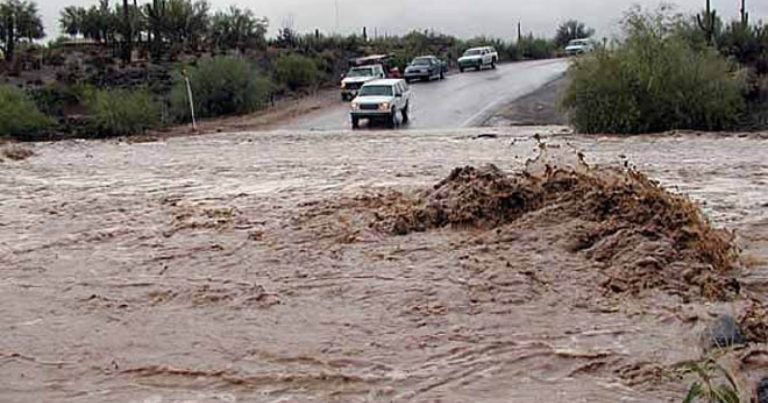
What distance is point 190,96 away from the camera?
133ft

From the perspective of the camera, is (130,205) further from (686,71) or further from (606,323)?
(686,71)

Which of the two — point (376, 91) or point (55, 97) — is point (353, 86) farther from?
point (55, 97)

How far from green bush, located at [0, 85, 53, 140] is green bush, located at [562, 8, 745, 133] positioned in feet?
62.3

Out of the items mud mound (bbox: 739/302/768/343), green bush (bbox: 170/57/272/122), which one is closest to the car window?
green bush (bbox: 170/57/272/122)

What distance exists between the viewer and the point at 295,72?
180ft

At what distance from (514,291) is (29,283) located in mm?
5745

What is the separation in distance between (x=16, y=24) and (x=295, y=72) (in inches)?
572

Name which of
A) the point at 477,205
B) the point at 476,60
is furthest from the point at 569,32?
the point at 477,205

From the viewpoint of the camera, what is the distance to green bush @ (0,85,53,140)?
121 ft

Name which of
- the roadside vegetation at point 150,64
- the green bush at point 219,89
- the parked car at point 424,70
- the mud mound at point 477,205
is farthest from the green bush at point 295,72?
the mud mound at point 477,205

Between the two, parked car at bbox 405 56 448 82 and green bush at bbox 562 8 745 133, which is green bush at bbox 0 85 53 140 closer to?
green bush at bbox 562 8 745 133

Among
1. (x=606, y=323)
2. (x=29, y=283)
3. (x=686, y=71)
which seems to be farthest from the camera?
(x=686, y=71)

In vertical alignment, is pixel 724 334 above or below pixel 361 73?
below

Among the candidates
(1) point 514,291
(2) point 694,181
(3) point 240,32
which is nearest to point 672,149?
(2) point 694,181
